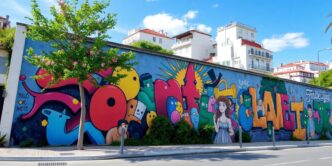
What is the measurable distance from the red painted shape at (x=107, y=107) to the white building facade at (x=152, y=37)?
5214 cm

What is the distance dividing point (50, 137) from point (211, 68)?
11.9m

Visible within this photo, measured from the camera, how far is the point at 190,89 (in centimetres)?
1772

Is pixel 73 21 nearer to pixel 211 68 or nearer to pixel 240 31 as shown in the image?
pixel 211 68

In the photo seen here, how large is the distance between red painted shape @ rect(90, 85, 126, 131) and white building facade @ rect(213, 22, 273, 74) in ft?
168

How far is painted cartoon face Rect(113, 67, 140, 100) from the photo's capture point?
1485 centimetres

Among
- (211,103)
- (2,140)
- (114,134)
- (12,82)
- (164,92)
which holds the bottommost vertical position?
(2,140)

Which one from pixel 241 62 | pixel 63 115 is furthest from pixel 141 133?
pixel 241 62

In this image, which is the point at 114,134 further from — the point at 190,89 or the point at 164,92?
the point at 190,89

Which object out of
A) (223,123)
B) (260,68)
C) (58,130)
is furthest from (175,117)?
(260,68)

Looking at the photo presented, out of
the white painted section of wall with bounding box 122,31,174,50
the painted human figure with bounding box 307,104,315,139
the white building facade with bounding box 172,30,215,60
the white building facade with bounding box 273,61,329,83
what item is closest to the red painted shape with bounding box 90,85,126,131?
the painted human figure with bounding box 307,104,315,139

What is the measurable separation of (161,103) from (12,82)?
8130 mm

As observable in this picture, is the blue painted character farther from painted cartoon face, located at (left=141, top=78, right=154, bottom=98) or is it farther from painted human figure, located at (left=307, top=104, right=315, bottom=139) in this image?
painted human figure, located at (left=307, top=104, right=315, bottom=139)

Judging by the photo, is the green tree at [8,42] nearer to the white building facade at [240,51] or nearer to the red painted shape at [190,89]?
the red painted shape at [190,89]

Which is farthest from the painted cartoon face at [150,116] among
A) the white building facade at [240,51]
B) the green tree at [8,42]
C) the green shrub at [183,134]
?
the white building facade at [240,51]
